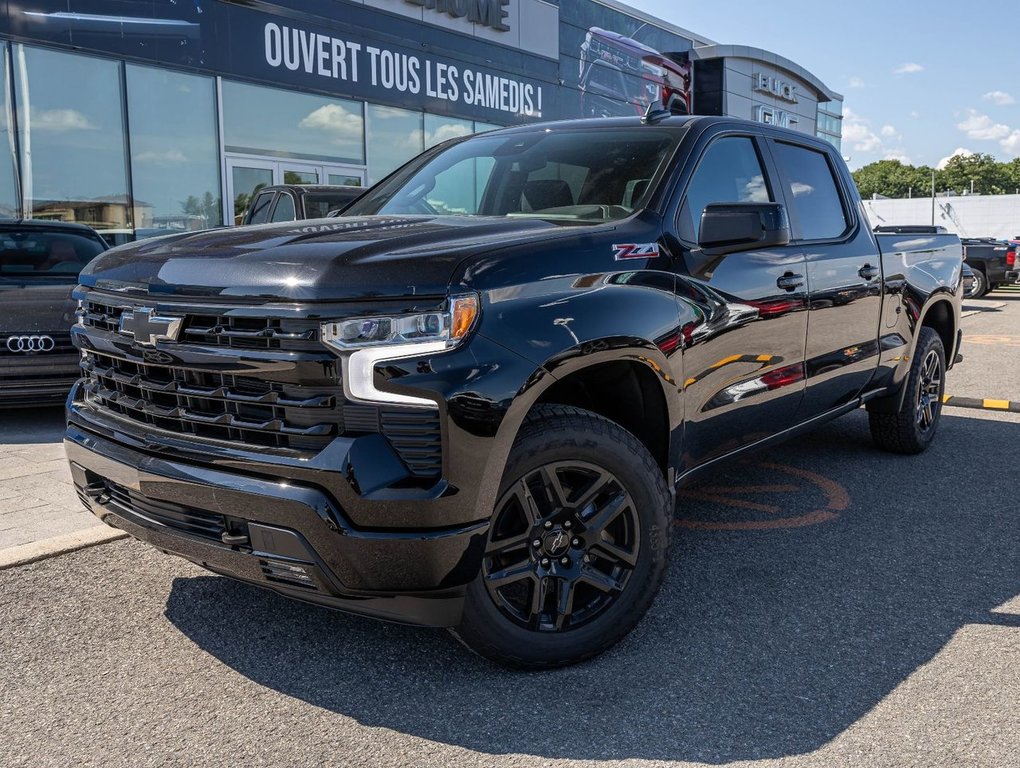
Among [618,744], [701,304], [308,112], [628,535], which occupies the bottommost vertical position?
[618,744]

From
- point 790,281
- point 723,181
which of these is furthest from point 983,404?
point 723,181

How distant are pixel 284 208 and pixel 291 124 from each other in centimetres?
581

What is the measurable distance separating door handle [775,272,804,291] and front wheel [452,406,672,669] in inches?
50.9

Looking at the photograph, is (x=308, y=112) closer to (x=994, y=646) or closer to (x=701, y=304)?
(x=701, y=304)

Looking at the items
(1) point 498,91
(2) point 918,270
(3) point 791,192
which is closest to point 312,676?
(3) point 791,192

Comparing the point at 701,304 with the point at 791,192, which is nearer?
the point at 701,304

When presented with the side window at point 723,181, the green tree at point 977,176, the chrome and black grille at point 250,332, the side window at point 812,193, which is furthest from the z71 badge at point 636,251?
the green tree at point 977,176

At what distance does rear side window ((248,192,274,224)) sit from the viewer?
10.9 metres

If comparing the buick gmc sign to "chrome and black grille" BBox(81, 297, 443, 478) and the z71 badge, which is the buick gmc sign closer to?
the z71 badge

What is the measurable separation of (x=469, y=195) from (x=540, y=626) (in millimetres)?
1993

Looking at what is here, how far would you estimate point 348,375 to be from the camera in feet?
8.45

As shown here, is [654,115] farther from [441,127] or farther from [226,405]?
[441,127]

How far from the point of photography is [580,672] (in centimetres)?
Result: 304

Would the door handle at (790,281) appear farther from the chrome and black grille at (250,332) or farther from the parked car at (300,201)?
the parked car at (300,201)
